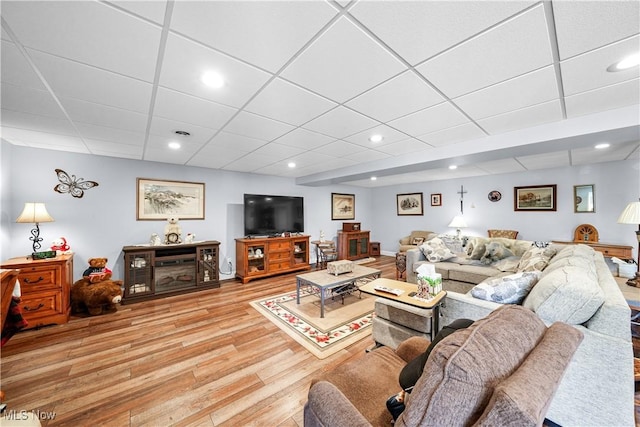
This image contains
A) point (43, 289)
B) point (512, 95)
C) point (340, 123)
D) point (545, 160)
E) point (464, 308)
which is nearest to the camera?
point (512, 95)

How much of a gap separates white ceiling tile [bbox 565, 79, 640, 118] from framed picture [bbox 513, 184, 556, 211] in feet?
12.1

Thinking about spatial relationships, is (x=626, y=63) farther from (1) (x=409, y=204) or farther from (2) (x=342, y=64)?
(1) (x=409, y=204)

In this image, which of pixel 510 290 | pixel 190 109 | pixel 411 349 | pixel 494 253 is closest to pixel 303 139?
pixel 190 109

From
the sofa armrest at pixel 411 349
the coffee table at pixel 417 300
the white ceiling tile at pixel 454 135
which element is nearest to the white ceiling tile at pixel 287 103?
the white ceiling tile at pixel 454 135

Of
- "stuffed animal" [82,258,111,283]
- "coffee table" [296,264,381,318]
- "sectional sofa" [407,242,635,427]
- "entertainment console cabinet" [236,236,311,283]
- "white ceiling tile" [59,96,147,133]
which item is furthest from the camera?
"entertainment console cabinet" [236,236,311,283]

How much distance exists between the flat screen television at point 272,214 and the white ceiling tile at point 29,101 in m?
2.98

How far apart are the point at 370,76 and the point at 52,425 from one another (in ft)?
10.2

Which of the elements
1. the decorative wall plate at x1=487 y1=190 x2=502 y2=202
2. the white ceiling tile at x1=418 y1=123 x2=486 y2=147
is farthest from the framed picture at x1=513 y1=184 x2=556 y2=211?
the white ceiling tile at x1=418 y1=123 x2=486 y2=147

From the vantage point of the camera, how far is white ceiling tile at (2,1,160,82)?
105cm

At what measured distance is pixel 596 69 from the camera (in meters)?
1.49

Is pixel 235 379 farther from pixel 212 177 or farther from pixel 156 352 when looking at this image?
pixel 212 177

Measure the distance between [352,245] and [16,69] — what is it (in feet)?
20.5

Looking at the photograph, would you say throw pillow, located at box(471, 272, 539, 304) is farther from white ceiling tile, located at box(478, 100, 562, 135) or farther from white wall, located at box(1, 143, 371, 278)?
white wall, located at box(1, 143, 371, 278)

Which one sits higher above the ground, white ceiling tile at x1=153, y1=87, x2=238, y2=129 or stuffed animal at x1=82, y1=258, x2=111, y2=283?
white ceiling tile at x1=153, y1=87, x2=238, y2=129
